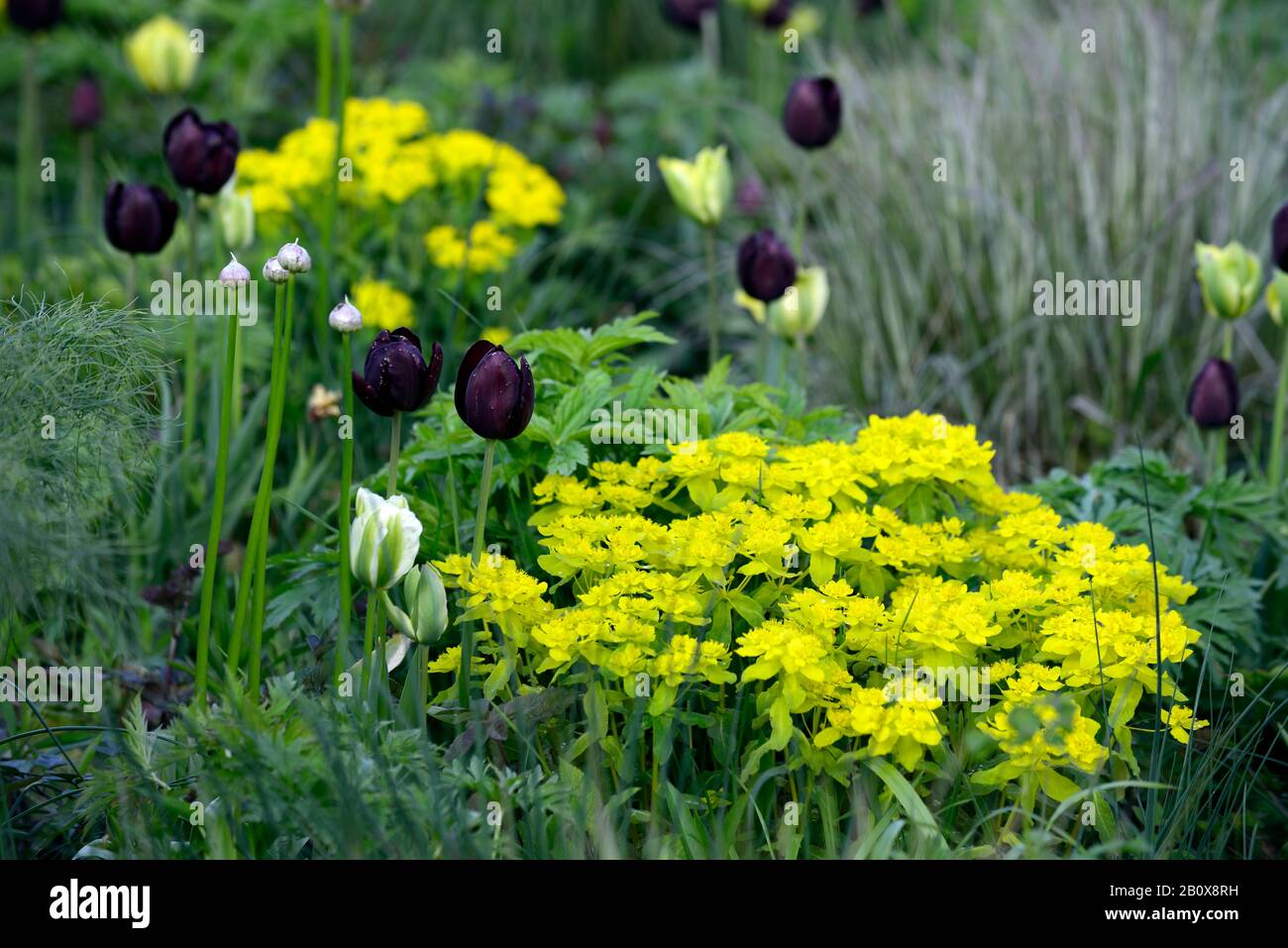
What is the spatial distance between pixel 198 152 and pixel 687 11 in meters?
2.84

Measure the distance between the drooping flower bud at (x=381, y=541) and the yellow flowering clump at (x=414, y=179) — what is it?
1943mm

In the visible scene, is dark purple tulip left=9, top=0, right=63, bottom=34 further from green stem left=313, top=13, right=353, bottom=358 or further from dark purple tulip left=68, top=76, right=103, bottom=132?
green stem left=313, top=13, right=353, bottom=358

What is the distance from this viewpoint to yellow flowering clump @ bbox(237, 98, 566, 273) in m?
3.93

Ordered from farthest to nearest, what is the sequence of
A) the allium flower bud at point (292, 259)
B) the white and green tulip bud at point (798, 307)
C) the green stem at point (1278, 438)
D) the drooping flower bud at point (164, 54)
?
1. the drooping flower bud at point (164, 54)
2. the white and green tulip bud at point (798, 307)
3. the green stem at point (1278, 438)
4. the allium flower bud at point (292, 259)

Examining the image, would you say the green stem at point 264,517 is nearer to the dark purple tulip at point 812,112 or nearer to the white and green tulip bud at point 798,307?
the white and green tulip bud at point 798,307

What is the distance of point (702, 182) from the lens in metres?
3.30

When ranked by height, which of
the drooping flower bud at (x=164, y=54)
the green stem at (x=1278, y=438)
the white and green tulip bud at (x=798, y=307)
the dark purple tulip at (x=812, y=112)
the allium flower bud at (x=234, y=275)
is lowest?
the green stem at (x=1278, y=438)

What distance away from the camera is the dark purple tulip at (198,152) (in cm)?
288

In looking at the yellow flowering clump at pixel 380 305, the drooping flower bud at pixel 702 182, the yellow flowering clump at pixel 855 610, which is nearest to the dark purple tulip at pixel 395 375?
the yellow flowering clump at pixel 855 610

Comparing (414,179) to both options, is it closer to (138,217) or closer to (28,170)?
(138,217)

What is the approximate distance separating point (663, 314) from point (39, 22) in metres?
2.24
